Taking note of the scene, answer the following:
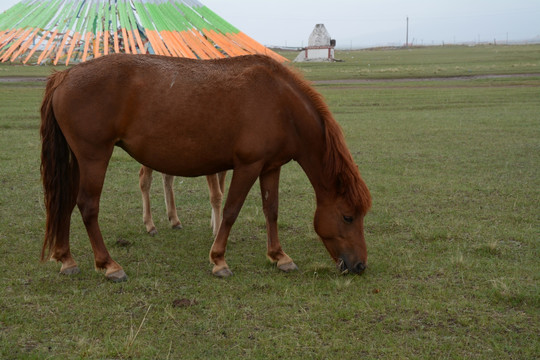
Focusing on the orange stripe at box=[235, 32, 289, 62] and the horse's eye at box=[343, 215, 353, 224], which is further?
the orange stripe at box=[235, 32, 289, 62]

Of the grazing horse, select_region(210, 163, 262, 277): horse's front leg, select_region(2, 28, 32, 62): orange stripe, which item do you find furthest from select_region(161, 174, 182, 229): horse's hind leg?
select_region(2, 28, 32, 62): orange stripe

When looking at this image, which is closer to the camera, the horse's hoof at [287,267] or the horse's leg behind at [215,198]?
the horse's hoof at [287,267]

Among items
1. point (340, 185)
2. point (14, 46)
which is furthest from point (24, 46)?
point (340, 185)

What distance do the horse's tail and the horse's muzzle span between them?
106 inches

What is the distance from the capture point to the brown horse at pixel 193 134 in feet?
16.2

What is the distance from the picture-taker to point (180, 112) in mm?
5020

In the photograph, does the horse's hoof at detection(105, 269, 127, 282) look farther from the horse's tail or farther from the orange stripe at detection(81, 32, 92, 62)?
the orange stripe at detection(81, 32, 92, 62)

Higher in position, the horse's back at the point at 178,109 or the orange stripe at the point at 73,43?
the orange stripe at the point at 73,43

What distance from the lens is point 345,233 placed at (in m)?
5.21

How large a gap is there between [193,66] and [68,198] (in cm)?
178

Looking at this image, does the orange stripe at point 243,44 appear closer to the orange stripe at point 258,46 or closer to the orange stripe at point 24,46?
the orange stripe at point 258,46

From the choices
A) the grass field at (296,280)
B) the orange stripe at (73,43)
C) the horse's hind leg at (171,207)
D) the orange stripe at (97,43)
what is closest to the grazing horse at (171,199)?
the horse's hind leg at (171,207)

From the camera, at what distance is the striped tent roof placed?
16.5ft

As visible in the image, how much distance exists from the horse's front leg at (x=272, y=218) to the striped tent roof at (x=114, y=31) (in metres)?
1.32
